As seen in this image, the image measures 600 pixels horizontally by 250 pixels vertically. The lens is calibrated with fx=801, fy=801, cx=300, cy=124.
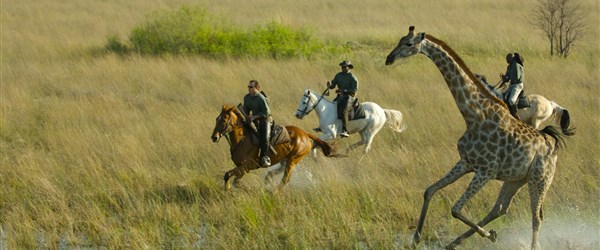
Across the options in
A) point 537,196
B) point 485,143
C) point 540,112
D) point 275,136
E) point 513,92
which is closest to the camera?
point 485,143

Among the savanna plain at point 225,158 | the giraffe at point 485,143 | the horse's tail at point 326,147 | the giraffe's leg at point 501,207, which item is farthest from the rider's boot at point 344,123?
the giraffe at point 485,143

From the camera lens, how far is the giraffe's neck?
7543 mm

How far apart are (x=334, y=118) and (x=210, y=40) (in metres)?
10.6

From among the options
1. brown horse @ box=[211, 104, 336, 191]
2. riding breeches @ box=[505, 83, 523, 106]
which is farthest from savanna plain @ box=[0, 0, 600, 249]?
riding breeches @ box=[505, 83, 523, 106]

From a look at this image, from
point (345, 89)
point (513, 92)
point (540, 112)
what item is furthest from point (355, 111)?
point (540, 112)

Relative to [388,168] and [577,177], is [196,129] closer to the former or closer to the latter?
[388,168]

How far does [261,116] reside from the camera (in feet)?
31.2

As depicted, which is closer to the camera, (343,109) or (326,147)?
(326,147)

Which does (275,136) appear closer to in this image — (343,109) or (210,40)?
(343,109)

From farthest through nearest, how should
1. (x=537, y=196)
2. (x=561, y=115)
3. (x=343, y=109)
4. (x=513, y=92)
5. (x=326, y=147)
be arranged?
(x=561, y=115), (x=513, y=92), (x=343, y=109), (x=326, y=147), (x=537, y=196)

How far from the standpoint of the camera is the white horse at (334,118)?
12.1 m

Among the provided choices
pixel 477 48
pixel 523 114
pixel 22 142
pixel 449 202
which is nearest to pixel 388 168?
pixel 449 202

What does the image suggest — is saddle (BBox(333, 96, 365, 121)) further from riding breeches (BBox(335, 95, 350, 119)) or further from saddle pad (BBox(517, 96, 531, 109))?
saddle pad (BBox(517, 96, 531, 109))

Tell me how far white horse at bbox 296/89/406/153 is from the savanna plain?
0.32 m
